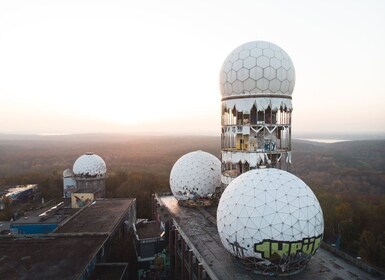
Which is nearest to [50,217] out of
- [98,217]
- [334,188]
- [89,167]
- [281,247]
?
[98,217]

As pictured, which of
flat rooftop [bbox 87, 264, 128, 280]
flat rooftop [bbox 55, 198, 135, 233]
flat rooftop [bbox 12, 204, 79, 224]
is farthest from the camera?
flat rooftop [bbox 12, 204, 79, 224]

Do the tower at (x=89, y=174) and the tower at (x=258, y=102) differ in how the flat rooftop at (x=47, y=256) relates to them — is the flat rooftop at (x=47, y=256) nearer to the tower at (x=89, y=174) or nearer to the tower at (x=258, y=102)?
the tower at (x=258, y=102)

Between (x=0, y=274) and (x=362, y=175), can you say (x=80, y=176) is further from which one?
(x=362, y=175)

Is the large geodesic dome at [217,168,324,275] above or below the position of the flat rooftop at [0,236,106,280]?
above

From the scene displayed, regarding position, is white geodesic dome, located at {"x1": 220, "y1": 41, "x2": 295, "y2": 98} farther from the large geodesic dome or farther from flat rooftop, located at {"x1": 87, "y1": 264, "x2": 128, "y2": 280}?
flat rooftop, located at {"x1": 87, "y1": 264, "x2": 128, "y2": 280}

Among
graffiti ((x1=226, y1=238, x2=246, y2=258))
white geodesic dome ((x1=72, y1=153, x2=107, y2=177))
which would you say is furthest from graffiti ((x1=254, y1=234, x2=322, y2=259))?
white geodesic dome ((x1=72, y1=153, x2=107, y2=177))

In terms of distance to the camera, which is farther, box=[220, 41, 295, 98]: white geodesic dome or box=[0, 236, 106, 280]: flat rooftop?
box=[220, 41, 295, 98]: white geodesic dome
